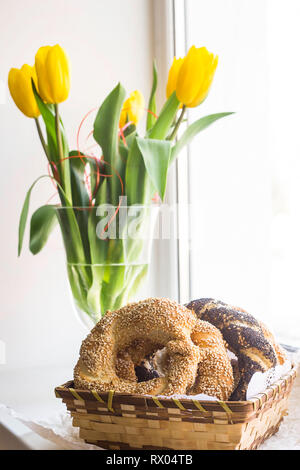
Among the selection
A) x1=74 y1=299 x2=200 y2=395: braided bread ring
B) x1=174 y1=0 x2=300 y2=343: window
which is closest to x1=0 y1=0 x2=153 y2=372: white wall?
x1=174 y1=0 x2=300 y2=343: window

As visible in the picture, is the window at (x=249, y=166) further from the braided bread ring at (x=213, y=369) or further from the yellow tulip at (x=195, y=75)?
the braided bread ring at (x=213, y=369)

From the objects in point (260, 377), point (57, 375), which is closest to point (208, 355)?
point (260, 377)

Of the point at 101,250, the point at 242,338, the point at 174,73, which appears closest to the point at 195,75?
the point at 174,73

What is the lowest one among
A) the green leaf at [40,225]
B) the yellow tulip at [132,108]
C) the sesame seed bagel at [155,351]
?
the sesame seed bagel at [155,351]

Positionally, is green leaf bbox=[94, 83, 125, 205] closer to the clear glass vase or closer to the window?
the clear glass vase

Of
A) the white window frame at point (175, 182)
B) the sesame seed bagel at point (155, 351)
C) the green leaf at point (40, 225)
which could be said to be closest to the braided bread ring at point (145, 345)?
the sesame seed bagel at point (155, 351)

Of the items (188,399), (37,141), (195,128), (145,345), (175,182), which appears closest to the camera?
(188,399)

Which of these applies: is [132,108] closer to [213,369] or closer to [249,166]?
[249,166]
